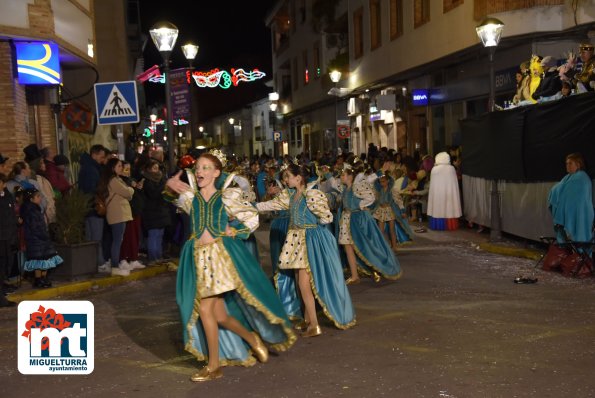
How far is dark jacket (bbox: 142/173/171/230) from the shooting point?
1305 centimetres

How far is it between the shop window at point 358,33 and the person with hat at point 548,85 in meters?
18.0

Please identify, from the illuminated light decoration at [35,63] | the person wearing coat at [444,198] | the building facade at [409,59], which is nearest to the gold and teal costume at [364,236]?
the person wearing coat at [444,198]

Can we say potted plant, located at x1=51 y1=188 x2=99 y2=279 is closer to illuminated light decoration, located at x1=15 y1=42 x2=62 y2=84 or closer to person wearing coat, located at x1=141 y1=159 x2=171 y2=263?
person wearing coat, located at x1=141 y1=159 x2=171 y2=263

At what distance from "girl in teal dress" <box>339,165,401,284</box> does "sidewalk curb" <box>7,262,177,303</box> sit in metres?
3.51

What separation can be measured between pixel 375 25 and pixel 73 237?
67.6ft

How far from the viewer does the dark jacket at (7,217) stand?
32.3 feet

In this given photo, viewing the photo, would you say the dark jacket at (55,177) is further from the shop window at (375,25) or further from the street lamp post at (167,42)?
the shop window at (375,25)

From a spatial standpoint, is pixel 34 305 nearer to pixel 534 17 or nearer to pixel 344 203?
pixel 344 203

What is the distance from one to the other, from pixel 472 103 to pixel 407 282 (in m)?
13.2

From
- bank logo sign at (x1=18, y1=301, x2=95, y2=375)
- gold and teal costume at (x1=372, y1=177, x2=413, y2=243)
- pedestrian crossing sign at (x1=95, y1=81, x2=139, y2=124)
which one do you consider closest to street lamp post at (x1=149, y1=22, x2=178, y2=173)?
pedestrian crossing sign at (x1=95, y1=81, x2=139, y2=124)

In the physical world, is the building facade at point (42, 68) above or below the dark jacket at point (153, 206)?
above

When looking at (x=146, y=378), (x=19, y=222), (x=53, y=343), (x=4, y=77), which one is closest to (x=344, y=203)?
(x=19, y=222)

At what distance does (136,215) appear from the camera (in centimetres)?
1296

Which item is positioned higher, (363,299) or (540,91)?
(540,91)
